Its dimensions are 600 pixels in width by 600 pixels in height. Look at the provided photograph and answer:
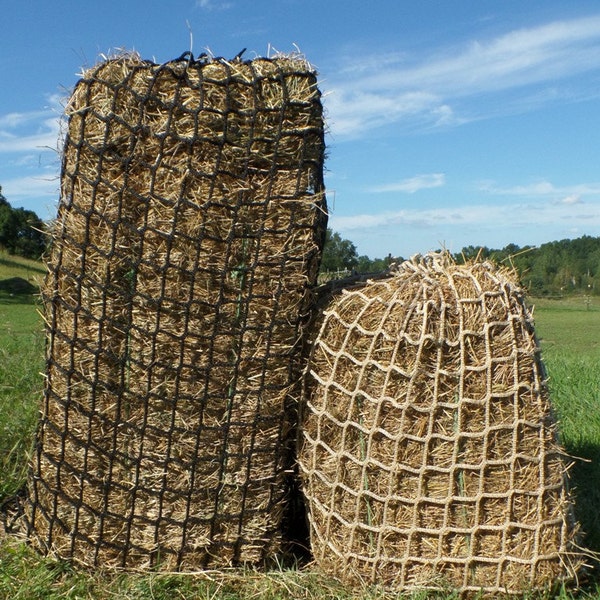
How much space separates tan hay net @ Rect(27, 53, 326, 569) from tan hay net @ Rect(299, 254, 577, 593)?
432 mm

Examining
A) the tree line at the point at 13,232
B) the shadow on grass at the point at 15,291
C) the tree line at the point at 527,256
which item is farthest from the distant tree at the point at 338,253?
the tree line at the point at 13,232

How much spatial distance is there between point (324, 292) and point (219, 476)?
1.19 m

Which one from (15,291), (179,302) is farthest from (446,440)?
(15,291)

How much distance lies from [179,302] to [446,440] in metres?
1.51

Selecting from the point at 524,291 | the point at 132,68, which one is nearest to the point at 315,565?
the point at 524,291

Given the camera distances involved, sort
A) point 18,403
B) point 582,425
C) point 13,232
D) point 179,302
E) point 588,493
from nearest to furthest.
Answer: point 179,302 → point 588,493 → point 18,403 → point 582,425 → point 13,232

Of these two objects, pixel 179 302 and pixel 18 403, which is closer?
pixel 179 302

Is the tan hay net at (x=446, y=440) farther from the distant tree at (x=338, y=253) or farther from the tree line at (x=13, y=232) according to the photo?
the tree line at (x=13, y=232)

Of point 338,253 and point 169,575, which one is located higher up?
point 338,253

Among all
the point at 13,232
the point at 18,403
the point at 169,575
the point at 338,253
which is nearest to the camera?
the point at 169,575

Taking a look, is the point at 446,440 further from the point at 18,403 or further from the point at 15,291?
the point at 15,291

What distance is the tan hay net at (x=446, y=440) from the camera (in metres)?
3.54

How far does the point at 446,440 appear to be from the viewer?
3.54 meters

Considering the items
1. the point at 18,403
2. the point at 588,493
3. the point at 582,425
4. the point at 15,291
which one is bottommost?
the point at 588,493
